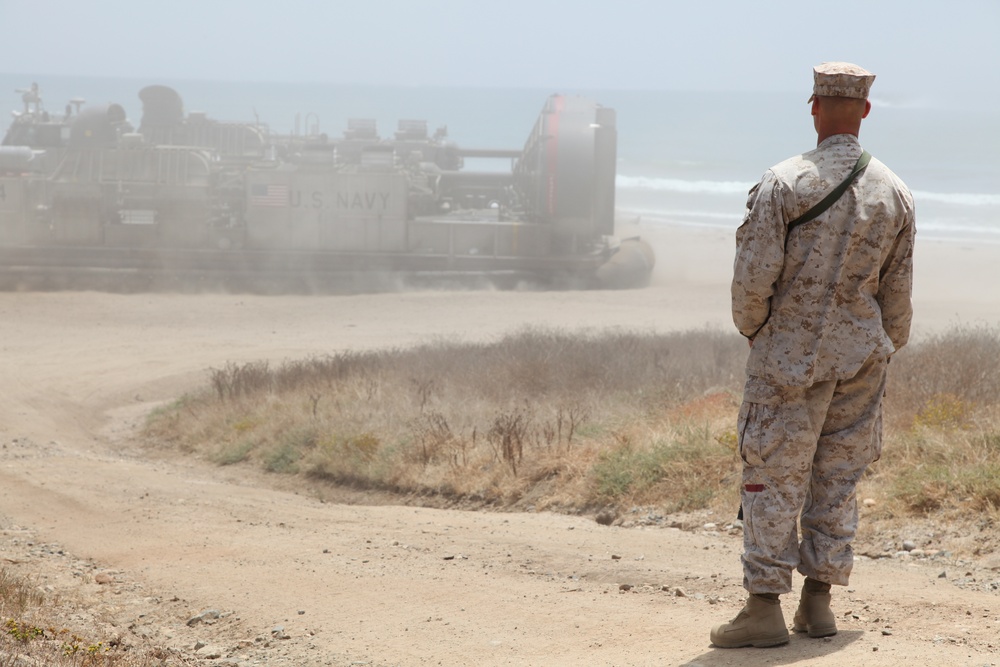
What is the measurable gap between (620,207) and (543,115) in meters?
34.2

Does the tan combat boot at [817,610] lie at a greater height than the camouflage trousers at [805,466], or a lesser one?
lesser

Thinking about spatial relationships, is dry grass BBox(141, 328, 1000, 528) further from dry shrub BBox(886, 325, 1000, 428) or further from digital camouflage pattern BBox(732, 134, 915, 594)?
digital camouflage pattern BBox(732, 134, 915, 594)

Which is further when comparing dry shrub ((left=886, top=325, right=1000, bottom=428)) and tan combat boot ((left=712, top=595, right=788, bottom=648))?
dry shrub ((left=886, top=325, right=1000, bottom=428))

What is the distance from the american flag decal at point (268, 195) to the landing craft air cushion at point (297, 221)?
0.02 metres

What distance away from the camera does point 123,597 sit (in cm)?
516

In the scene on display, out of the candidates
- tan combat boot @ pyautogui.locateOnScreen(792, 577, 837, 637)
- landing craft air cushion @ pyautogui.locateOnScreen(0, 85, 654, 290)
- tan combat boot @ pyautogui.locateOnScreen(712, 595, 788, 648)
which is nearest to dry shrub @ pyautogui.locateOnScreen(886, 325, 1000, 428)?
tan combat boot @ pyautogui.locateOnScreen(792, 577, 837, 637)

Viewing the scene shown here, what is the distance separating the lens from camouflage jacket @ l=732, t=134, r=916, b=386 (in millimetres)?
3461

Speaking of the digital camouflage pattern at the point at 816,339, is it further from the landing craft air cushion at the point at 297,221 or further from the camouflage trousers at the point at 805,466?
the landing craft air cushion at the point at 297,221

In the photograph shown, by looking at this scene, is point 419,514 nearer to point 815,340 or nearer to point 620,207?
point 815,340

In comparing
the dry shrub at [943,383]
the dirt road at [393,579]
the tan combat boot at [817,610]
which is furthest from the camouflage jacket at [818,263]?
the dry shrub at [943,383]

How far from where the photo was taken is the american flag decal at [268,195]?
23141mm

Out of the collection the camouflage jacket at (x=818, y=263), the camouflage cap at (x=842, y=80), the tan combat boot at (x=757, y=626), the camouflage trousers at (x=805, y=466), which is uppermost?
the camouflage cap at (x=842, y=80)

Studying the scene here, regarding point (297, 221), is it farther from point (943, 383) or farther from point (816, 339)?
point (816, 339)

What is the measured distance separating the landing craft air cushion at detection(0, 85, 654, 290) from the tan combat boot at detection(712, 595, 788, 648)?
18.8m
